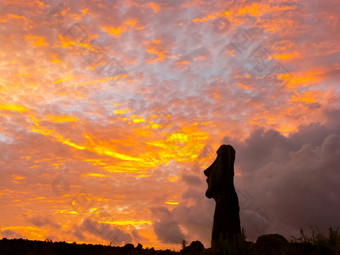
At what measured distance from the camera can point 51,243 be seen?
62.3 feet

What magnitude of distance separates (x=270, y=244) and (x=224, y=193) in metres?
8.39

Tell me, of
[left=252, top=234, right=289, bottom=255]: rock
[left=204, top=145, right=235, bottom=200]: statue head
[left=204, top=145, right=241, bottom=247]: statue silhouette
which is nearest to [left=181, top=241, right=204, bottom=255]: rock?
[left=252, top=234, right=289, bottom=255]: rock

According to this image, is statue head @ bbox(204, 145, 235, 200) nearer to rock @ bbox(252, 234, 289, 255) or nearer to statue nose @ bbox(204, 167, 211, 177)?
statue nose @ bbox(204, 167, 211, 177)

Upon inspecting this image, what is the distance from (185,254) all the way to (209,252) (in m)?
1.40

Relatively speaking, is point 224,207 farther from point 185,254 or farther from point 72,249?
point 72,249

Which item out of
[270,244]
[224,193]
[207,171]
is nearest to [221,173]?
[224,193]

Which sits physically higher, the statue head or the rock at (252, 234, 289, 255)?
the statue head

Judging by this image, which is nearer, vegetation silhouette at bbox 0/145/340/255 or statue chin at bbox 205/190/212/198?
vegetation silhouette at bbox 0/145/340/255

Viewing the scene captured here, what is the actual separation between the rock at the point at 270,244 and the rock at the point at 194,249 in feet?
8.22

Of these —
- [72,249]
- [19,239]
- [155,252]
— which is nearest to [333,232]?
[155,252]

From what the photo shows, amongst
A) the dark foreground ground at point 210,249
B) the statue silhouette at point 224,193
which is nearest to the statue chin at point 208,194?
the statue silhouette at point 224,193

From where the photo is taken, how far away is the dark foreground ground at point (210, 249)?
12750 millimetres

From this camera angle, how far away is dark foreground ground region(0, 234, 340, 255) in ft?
41.8

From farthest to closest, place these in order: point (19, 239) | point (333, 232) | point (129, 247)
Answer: point (19, 239) → point (129, 247) → point (333, 232)
